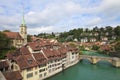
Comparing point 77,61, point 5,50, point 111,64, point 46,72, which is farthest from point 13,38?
point 111,64

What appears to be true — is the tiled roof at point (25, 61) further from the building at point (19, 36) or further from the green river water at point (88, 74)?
the building at point (19, 36)

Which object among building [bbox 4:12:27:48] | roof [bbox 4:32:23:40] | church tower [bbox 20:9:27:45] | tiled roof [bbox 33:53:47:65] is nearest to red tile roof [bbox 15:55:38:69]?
tiled roof [bbox 33:53:47:65]

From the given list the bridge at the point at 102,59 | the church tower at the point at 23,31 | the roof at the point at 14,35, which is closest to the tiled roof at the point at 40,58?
the bridge at the point at 102,59

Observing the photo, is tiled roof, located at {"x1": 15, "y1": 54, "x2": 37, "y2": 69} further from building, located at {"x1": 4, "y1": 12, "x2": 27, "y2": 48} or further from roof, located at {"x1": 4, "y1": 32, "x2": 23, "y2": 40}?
roof, located at {"x1": 4, "y1": 32, "x2": 23, "y2": 40}

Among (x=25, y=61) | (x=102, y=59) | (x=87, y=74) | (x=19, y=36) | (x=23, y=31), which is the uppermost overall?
(x=23, y=31)

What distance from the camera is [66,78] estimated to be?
4228 cm

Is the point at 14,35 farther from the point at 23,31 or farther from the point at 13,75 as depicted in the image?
the point at 13,75

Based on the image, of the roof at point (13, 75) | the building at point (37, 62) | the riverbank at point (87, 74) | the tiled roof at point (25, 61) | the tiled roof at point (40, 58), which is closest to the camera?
the roof at point (13, 75)

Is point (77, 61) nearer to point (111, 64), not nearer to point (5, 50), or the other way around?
point (111, 64)

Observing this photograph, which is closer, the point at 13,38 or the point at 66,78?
the point at 66,78

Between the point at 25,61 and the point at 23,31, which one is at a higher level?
the point at 23,31

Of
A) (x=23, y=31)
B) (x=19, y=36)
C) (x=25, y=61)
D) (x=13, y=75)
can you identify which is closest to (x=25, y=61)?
(x=25, y=61)

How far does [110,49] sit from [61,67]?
4562cm

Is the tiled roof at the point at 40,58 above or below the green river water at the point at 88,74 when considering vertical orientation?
above
